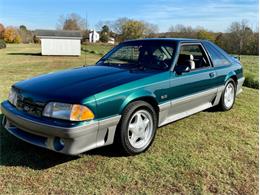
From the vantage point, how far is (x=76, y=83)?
346 centimetres

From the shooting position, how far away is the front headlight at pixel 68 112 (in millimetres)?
2965

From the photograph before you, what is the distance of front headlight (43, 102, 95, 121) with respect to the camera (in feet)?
9.73

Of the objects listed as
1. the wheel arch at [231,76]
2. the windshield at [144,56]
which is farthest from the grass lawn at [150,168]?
the wheel arch at [231,76]

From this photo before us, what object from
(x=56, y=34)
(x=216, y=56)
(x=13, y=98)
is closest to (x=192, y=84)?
(x=216, y=56)

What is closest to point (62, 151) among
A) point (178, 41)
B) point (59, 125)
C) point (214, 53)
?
point (59, 125)

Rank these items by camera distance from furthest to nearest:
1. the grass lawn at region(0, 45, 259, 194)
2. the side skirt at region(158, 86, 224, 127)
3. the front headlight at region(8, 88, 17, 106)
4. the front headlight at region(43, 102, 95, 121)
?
1. the side skirt at region(158, 86, 224, 127)
2. the front headlight at region(8, 88, 17, 106)
3. the front headlight at region(43, 102, 95, 121)
4. the grass lawn at region(0, 45, 259, 194)

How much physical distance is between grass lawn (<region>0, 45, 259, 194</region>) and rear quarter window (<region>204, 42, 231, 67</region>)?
4.76 ft

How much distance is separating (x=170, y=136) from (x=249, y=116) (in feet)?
6.83

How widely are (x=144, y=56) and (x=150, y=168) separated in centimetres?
195

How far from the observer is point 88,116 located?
119 inches

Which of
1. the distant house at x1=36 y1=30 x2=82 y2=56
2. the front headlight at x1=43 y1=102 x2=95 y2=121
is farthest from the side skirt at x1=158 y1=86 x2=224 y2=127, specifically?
the distant house at x1=36 y1=30 x2=82 y2=56

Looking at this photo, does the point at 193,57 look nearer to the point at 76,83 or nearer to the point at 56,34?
the point at 76,83

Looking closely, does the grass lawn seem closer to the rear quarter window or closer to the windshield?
the windshield

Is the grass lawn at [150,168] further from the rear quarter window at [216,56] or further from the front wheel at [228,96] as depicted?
the rear quarter window at [216,56]
